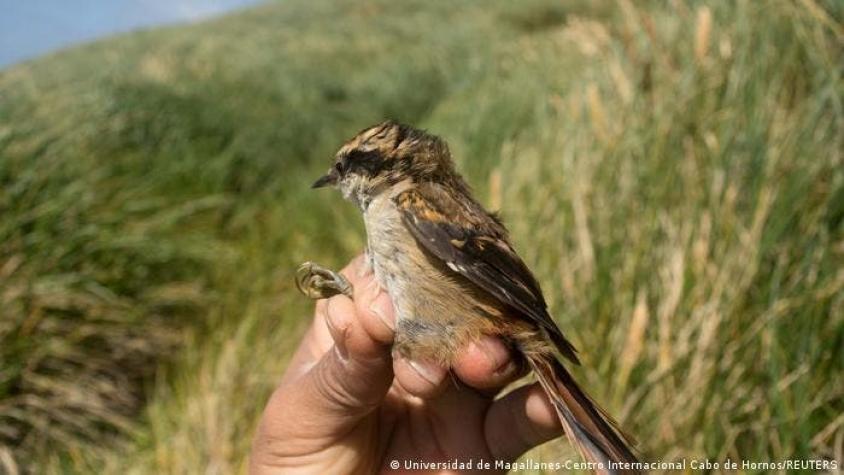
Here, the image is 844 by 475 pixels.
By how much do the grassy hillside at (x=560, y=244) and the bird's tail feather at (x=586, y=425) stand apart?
→ 32.1 inches

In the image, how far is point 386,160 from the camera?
2377 mm

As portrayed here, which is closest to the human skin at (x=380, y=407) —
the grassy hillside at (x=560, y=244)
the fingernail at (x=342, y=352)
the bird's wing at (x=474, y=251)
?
the fingernail at (x=342, y=352)

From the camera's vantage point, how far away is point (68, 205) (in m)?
4.72

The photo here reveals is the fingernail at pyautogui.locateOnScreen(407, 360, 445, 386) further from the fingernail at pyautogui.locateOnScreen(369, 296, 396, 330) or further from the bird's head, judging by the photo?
the bird's head

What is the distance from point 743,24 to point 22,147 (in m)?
4.06

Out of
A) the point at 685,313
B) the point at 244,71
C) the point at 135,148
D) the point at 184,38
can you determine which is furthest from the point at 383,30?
the point at 685,313

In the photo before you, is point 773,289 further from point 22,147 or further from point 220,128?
point 220,128

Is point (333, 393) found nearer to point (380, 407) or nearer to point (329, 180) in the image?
point (380, 407)

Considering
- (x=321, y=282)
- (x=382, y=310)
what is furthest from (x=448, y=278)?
(x=321, y=282)

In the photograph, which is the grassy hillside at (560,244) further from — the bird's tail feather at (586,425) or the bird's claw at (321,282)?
the bird's claw at (321,282)

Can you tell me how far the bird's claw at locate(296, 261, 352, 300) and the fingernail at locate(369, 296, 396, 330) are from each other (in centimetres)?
32

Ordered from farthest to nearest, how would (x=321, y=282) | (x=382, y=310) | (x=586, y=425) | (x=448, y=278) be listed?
(x=321, y=282)
(x=448, y=278)
(x=382, y=310)
(x=586, y=425)

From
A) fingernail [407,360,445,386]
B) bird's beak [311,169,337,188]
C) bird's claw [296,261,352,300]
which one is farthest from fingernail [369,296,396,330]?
bird's beak [311,169,337,188]

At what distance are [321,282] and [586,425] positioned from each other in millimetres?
955
